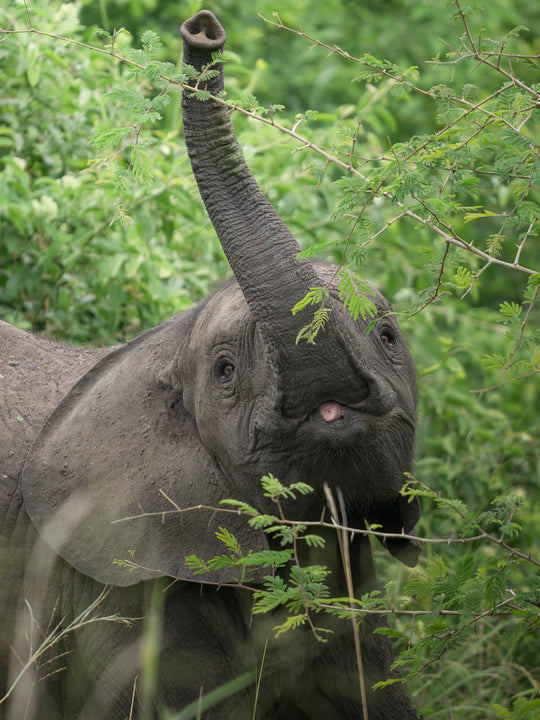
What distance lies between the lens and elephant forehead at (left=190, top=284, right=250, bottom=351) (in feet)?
9.74

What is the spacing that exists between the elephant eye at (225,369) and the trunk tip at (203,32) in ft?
3.03

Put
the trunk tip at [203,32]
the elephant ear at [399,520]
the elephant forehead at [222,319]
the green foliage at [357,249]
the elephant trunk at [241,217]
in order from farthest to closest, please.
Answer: the elephant ear at [399,520]
the elephant forehead at [222,319]
the green foliage at [357,249]
the elephant trunk at [241,217]
the trunk tip at [203,32]

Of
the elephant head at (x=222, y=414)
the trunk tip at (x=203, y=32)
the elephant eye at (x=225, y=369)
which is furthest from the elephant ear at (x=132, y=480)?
the trunk tip at (x=203, y=32)

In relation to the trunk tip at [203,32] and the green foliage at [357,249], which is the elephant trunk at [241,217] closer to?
the trunk tip at [203,32]

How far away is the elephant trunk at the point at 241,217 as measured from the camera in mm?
2619

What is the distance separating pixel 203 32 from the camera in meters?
2.53

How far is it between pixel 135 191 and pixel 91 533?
8.25ft

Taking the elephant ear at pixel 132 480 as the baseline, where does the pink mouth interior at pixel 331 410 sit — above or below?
above

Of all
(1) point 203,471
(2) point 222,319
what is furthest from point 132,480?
(2) point 222,319

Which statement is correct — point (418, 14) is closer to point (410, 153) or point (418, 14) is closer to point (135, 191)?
point (135, 191)

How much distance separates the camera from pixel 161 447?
3.29m

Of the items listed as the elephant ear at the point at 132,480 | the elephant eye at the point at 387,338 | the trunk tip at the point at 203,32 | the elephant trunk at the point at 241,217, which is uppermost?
the trunk tip at the point at 203,32

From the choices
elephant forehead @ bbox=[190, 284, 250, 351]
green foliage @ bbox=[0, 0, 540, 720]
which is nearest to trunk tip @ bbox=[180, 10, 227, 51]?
green foliage @ bbox=[0, 0, 540, 720]

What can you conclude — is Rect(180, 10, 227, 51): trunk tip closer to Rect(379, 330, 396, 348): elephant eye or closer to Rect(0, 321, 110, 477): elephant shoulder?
Rect(379, 330, 396, 348): elephant eye
